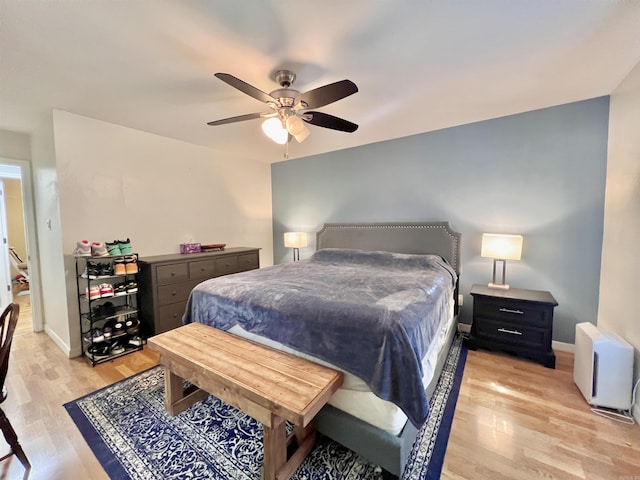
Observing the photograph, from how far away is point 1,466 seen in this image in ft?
4.96

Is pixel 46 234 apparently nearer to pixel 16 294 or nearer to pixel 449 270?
pixel 16 294

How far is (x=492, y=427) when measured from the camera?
176 centimetres

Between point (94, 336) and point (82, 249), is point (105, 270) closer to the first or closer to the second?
point (82, 249)

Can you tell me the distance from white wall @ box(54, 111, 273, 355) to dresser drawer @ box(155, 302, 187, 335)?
771 millimetres

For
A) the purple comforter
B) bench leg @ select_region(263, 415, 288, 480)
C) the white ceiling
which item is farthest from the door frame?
bench leg @ select_region(263, 415, 288, 480)

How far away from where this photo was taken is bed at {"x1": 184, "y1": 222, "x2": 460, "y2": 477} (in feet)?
4.44

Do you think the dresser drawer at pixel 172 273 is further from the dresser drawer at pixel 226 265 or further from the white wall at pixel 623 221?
the white wall at pixel 623 221

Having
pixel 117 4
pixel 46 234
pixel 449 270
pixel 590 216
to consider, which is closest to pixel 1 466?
pixel 46 234

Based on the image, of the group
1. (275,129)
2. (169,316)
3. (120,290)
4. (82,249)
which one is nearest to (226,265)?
(169,316)

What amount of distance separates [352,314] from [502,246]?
6.89 ft

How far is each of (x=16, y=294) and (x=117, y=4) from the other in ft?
22.4

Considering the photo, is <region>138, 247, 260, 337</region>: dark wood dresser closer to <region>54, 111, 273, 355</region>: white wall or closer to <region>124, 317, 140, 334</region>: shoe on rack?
<region>124, 317, 140, 334</region>: shoe on rack

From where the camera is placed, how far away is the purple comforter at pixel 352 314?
1360 mm

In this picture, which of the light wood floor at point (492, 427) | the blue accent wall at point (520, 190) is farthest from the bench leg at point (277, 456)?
the blue accent wall at point (520, 190)
